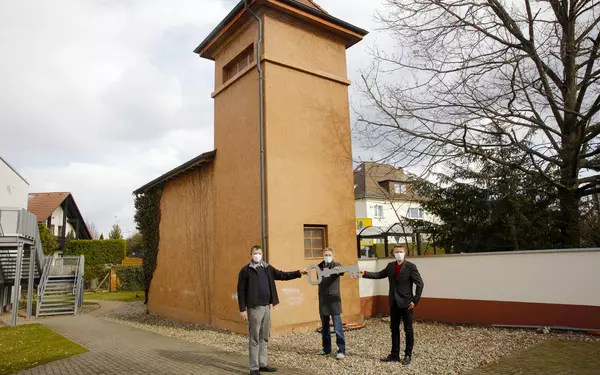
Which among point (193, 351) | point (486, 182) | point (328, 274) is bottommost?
point (193, 351)

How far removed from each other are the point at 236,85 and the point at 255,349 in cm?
737

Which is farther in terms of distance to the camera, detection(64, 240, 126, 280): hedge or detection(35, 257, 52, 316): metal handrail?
detection(64, 240, 126, 280): hedge

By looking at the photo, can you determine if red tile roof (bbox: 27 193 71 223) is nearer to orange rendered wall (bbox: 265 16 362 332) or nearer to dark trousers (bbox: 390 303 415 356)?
orange rendered wall (bbox: 265 16 362 332)

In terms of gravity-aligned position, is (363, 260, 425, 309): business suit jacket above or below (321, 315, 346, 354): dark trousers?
above

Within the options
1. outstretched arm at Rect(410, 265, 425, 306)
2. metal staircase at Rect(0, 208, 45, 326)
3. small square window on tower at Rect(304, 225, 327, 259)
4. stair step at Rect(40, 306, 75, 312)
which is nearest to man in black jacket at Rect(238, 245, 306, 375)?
outstretched arm at Rect(410, 265, 425, 306)

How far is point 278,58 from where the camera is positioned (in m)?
10.4

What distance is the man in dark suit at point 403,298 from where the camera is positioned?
261 inches

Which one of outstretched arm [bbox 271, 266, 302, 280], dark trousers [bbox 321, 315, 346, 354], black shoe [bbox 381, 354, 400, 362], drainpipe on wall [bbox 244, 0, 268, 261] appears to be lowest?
black shoe [bbox 381, 354, 400, 362]

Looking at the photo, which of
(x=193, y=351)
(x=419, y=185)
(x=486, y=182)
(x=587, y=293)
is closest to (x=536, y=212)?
(x=486, y=182)

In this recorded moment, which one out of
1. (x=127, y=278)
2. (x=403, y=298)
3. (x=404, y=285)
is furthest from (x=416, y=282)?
(x=127, y=278)

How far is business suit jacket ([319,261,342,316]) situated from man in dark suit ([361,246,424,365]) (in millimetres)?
592

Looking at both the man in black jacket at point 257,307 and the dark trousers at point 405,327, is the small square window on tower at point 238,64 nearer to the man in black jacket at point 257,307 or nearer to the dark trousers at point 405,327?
the man in black jacket at point 257,307

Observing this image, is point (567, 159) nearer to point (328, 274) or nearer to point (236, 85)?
point (328, 274)

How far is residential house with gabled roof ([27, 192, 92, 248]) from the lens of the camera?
33375mm
